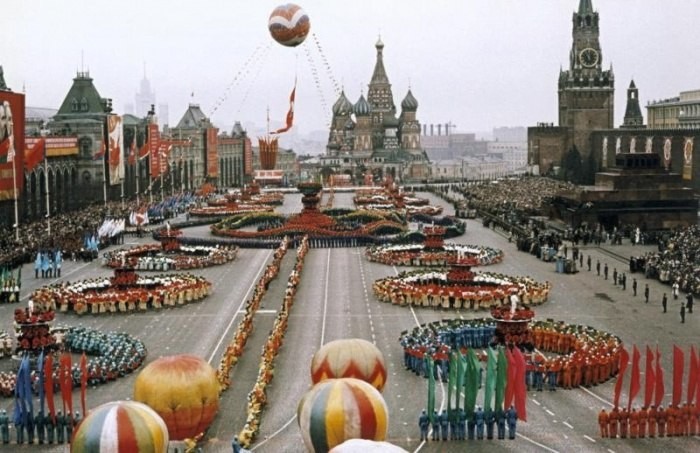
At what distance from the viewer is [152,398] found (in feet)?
78.1

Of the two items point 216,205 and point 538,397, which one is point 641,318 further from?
point 216,205

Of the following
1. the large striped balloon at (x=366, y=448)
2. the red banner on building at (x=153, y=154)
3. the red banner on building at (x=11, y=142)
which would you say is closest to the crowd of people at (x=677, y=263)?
the large striped balloon at (x=366, y=448)

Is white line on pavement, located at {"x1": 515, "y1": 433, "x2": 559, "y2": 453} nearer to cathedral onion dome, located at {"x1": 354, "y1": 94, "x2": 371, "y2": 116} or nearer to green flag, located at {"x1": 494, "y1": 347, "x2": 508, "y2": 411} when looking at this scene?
green flag, located at {"x1": 494, "y1": 347, "x2": 508, "y2": 411}

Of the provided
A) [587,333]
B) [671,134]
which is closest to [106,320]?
[587,333]

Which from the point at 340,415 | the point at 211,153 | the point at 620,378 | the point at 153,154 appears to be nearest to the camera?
the point at 340,415

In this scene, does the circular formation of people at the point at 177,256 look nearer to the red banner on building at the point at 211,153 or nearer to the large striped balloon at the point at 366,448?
the large striped balloon at the point at 366,448

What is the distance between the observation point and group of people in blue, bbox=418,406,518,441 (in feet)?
87.6

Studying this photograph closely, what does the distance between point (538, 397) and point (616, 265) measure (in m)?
32.5

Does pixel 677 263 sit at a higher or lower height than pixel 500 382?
higher

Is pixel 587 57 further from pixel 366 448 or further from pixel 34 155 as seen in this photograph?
pixel 366 448

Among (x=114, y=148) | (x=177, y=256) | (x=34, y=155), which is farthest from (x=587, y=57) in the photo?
(x=177, y=256)

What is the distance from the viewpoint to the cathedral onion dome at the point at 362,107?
185 metres

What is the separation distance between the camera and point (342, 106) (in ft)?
638

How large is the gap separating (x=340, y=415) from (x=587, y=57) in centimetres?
14964
